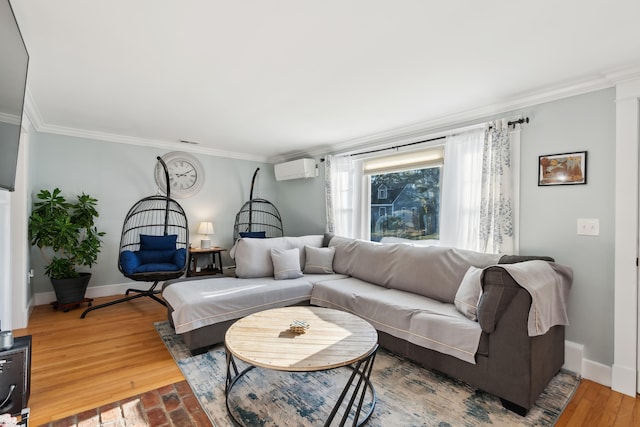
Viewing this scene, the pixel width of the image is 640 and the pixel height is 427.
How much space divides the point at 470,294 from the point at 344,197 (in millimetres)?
2529

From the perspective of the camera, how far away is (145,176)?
461cm

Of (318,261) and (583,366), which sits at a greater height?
(318,261)

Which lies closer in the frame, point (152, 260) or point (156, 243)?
point (152, 260)

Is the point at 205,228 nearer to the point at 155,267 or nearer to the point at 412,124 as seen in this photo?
the point at 155,267

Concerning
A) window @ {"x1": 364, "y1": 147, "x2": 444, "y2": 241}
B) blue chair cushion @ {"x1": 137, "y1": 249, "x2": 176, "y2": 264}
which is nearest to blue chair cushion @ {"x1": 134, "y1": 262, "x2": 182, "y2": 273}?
blue chair cushion @ {"x1": 137, "y1": 249, "x2": 176, "y2": 264}

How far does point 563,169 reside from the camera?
2.52 meters

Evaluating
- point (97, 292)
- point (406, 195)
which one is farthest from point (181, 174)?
point (406, 195)

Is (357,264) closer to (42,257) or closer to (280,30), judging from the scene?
(280,30)

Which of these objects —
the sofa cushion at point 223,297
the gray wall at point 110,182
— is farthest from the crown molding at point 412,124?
the sofa cushion at point 223,297

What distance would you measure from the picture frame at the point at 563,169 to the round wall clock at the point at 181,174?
15.1 ft

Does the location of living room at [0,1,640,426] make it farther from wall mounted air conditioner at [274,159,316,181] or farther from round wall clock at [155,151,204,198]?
wall mounted air conditioner at [274,159,316,181]

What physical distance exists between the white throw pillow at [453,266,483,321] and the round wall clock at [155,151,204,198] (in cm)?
420

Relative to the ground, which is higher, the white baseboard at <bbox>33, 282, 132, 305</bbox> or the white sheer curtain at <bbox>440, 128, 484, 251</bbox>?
the white sheer curtain at <bbox>440, 128, 484, 251</bbox>

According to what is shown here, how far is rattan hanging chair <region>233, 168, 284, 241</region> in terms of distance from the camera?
543cm
